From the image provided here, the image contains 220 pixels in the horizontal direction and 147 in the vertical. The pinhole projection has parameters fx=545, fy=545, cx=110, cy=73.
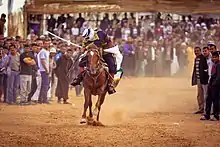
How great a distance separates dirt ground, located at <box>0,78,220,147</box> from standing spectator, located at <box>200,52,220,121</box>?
1.73 feet

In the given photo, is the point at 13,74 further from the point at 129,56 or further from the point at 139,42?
the point at 139,42

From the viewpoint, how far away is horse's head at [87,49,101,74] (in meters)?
13.0

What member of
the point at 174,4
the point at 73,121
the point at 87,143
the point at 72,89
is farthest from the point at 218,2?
the point at 87,143

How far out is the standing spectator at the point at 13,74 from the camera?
61.8ft

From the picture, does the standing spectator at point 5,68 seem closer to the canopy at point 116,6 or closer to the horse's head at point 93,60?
A: the canopy at point 116,6

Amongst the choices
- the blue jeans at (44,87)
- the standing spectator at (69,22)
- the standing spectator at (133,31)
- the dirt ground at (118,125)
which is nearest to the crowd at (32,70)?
the blue jeans at (44,87)

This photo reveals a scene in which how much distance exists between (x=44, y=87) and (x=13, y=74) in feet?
4.13

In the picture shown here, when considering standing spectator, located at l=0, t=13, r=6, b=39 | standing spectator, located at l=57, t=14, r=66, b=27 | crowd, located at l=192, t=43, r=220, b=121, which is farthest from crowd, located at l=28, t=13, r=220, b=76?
crowd, located at l=192, t=43, r=220, b=121

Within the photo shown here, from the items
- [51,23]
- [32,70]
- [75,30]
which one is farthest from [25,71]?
[75,30]

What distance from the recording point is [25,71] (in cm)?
1894

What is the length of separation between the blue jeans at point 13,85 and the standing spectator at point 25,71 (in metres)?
0.20

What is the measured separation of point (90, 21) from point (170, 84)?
6290 millimetres

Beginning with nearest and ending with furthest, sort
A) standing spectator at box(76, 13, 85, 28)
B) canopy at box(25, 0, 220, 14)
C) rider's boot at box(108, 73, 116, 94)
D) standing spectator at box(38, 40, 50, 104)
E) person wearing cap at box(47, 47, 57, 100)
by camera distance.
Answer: rider's boot at box(108, 73, 116, 94), standing spectator at box(38, 40, 50, 104), person wearing cap at box(47, 47, 57, 100), canopy at box(25, 0, 220, 14), standing spectator at box(76, 13, 85, 28)

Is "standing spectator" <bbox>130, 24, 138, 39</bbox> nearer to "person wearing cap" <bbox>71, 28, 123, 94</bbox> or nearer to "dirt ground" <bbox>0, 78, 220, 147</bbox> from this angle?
"dirt ground" <bbox>0, 78, 220, 147</bbox>
